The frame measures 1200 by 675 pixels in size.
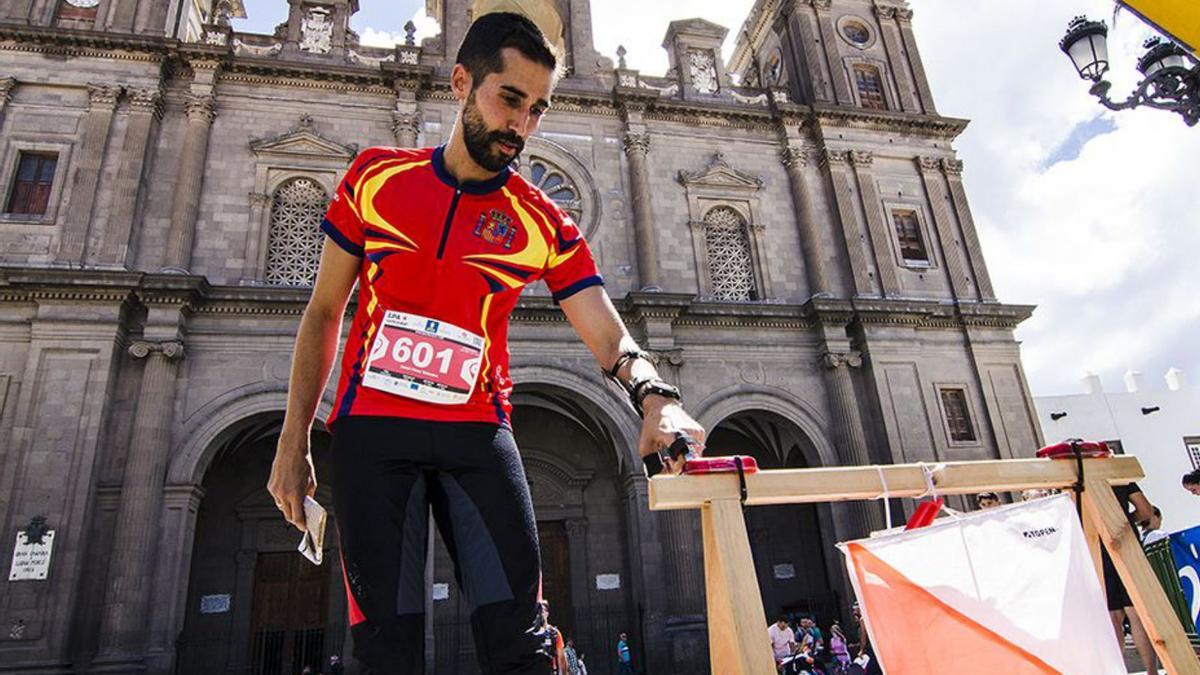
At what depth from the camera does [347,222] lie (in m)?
2.14

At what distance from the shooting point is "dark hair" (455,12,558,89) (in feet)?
7.02

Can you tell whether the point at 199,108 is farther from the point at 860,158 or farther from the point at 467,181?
the point at 467,181

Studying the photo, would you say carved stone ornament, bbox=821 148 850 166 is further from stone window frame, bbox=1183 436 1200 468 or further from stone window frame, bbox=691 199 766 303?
stone window frame, bbox=1183 436 1200 468

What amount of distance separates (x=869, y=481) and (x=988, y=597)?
47 cm

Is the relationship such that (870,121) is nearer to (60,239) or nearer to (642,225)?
(642,225)

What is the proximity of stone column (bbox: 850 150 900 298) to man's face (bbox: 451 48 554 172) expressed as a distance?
15.6 meters

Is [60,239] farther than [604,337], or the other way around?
[60,239]

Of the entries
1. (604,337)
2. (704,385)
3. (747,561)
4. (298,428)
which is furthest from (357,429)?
(704,385)

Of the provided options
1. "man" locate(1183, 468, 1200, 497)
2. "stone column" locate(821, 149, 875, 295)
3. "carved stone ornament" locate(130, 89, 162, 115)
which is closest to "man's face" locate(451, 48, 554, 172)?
"man" locate(1183, 468, 1200, 497)

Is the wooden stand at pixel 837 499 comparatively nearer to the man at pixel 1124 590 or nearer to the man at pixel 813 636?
the man at pixel 1124 590

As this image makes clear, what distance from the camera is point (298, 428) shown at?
202 cm

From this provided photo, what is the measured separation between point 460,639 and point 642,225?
929 cm

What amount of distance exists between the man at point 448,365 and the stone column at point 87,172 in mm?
13868

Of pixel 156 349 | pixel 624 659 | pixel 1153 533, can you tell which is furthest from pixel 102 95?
pixel 1153 533
